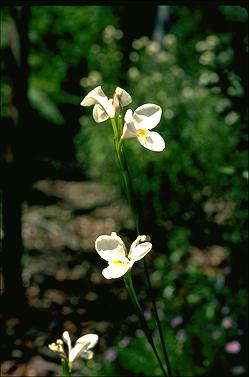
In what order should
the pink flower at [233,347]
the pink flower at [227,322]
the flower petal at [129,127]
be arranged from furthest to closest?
the pink flower at [227,322], the pink flower at [233,347], the flower petal at [129,127]

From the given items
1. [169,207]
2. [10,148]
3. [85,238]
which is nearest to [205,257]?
[169,207]

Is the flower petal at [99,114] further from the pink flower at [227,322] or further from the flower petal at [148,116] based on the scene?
the pink flower at [227,322]

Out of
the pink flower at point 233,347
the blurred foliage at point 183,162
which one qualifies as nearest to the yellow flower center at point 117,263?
the blurred foliage at point 183,162

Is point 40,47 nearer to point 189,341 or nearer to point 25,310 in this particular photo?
point 25,310

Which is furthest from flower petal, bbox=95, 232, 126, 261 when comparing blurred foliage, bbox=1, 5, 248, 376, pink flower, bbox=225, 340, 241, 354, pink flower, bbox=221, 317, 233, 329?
pink flower, bbox=221, 317, 233, 329

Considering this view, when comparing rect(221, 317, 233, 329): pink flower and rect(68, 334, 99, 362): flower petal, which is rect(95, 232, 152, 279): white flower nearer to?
rect(68, 334, 99, 362): flower petal

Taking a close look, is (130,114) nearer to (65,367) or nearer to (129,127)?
(129,127)
